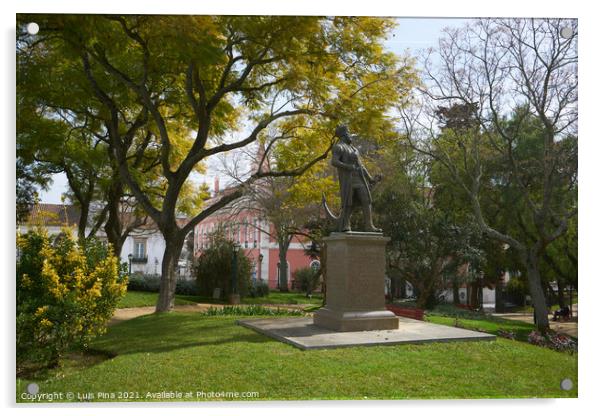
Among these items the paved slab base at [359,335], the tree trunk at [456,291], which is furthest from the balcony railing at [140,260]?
the paved slab base at [359,335]

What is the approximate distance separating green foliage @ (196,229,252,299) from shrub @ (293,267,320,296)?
6.24 feet

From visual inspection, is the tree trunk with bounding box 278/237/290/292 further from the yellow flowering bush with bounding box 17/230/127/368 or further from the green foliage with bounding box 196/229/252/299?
the yellow flowering bush with bounding box 17/230/127/368

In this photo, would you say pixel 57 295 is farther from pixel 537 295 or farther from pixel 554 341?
pixel 537 295

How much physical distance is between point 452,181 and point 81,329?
12.1 metres

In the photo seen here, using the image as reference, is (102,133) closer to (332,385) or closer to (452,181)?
(452,181)

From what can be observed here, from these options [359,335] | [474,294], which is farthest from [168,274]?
[474,294]

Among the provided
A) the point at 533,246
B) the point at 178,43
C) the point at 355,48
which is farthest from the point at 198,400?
the point at 533,246

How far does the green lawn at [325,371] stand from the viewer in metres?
6.26

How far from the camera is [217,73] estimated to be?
1209 cm

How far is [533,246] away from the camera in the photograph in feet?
44.1

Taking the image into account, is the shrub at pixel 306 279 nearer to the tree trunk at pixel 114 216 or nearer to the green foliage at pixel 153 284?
the green foliage at pixel 153 284

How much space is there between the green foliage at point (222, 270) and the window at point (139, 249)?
7539mm

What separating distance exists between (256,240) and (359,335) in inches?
556

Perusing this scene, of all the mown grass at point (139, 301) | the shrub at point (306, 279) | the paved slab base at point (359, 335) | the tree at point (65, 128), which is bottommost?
the mown grass at point (139, 301)
